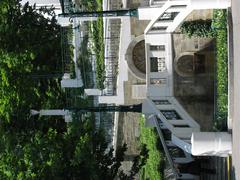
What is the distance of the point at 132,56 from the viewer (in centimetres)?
2202

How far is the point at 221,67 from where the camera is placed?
17.1m

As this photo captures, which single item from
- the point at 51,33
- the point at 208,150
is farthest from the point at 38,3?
the point at 208,150

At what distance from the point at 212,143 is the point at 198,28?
351 cm

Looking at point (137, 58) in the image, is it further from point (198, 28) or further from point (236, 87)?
point (236, 87)

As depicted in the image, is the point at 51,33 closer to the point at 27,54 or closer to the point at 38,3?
the point at 27,54

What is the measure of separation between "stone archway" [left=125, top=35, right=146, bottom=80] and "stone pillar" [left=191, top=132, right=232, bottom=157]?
5.71m

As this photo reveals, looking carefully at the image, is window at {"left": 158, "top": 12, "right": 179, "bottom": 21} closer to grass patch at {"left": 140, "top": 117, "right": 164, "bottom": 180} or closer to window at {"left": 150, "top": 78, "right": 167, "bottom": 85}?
window at {"left": 150, "top": 78, "right": 167, "bottom": 85}

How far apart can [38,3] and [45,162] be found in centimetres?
1415

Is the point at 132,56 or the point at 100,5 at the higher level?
the point at 100,5

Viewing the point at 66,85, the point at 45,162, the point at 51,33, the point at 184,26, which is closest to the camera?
the point at 184,26

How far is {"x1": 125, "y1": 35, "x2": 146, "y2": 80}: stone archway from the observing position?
21719 mm

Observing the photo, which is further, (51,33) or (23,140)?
(51,33)

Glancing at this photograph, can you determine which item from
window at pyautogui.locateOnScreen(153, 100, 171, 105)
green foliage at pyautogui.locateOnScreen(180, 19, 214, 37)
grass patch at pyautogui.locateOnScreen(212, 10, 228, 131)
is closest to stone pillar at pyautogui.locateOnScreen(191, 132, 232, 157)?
A: grass patch at pyautogui.locateOnScreen(212, 10, 228, 131)

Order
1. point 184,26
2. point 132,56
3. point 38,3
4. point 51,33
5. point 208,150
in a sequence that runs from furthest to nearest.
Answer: point 38,3
point 51,33
point 132,56
point 184,26
point 208,150
